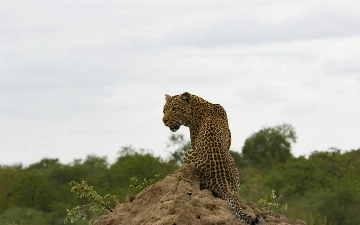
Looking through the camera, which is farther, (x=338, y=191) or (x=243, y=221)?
(x=338, y=191)

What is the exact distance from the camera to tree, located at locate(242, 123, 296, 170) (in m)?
52.3

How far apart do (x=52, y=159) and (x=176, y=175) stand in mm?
46699

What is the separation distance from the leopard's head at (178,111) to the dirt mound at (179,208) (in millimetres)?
1020

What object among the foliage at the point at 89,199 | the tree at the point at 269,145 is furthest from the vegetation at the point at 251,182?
the foliage at the point at 89,199

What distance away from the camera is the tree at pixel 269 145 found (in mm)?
52322

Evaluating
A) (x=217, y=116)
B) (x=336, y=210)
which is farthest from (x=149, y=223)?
(x=336, y=210)

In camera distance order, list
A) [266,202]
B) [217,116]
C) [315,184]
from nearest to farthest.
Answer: [217,116]
[266,202]
[315,184]

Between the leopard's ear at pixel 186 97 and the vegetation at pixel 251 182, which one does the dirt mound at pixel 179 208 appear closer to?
the leopard's ear at pixel 186 97

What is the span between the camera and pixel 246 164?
50375mm

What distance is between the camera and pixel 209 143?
9.37 meters

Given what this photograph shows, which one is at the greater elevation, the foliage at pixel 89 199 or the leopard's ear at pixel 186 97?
the leopard's ear at pixel 186 97

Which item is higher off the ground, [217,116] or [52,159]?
[52,159]

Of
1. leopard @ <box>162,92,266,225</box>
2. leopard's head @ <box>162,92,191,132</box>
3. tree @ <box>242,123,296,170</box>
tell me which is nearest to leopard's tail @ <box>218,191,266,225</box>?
leopard @ <box>162,92,266,225</box>

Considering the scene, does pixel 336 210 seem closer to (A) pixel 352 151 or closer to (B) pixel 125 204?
(A) pixel 352 151
